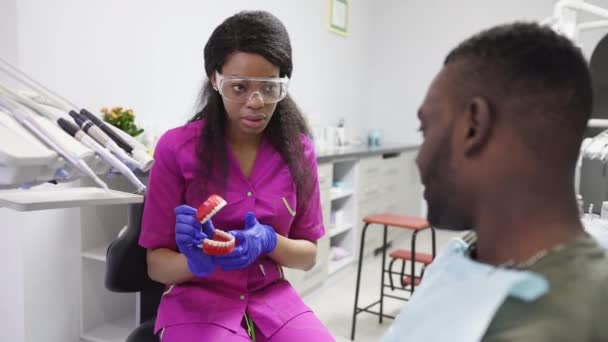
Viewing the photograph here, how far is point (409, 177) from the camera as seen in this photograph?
14.7 feet

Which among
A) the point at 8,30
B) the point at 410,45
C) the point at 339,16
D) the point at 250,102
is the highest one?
the point at 339,16

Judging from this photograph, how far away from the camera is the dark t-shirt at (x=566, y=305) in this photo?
539mm

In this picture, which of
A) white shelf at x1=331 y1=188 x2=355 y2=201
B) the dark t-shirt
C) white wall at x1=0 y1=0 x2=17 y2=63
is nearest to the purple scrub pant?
the dark t-shirt

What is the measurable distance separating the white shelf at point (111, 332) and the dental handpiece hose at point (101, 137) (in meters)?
1.43

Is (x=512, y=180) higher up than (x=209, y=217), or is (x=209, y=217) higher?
(x=512, y=180)

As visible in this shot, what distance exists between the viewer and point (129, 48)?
2250 mm

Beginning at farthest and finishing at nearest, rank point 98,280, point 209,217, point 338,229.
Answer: point 338,229 → point 98,280 → point 209,217

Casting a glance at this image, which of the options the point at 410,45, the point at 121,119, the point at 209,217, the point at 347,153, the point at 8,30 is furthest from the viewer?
the point at 410,45

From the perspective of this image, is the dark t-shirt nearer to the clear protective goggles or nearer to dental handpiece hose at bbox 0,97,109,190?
dental handpiece hose at bbox 0,97,109,190

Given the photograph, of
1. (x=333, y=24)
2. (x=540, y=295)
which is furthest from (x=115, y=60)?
(x=333, y=24)

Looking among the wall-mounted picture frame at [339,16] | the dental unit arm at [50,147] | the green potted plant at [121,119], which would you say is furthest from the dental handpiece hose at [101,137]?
the wall-mounted picture frame at [339,16]

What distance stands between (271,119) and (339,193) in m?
1.89

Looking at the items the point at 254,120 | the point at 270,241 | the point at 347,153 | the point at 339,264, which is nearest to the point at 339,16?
the point at 347,153

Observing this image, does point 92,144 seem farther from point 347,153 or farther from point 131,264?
point 347,153
